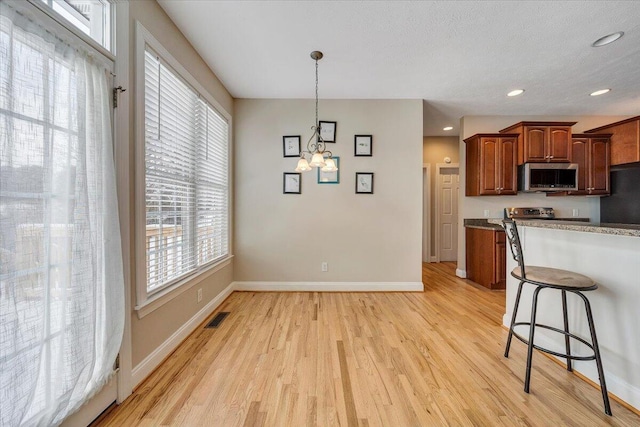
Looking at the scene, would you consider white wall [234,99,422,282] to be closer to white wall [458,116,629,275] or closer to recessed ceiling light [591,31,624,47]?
white wall [458,116,629,275]

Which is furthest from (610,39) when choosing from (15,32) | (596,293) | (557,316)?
(15,32)

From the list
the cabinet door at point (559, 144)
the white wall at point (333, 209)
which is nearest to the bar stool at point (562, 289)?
the white wall at point (333, 209)

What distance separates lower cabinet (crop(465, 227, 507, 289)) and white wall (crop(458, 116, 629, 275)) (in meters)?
0.24

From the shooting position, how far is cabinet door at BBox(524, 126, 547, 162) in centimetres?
352

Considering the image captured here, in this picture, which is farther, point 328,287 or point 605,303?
point 328,287

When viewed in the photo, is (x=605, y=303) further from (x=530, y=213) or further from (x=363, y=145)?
(x=530, y=213)

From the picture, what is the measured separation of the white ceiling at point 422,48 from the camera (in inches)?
70.1

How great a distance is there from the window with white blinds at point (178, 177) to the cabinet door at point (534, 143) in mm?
4403

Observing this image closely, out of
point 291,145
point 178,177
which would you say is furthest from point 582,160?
point 178,177

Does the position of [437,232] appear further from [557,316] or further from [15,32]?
[15,32]

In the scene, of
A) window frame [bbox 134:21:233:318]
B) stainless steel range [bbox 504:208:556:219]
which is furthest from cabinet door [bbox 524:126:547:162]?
window frame [bbox 134:21:233:318]

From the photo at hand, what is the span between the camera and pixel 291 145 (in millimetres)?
3275

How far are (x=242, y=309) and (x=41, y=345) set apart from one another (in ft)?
6.04

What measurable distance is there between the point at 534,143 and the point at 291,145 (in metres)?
3.64
